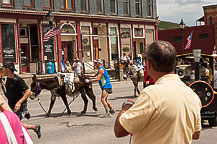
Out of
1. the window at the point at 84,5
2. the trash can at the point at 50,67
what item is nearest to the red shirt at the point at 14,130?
the trash can at the point at 50,67

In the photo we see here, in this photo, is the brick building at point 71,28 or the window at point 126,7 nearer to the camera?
the brick building at point 71,28

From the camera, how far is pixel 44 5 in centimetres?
2947

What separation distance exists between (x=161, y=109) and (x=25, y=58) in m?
27.2

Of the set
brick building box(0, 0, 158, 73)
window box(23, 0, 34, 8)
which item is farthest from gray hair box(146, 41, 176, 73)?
window box(23, 0, 34, 8)

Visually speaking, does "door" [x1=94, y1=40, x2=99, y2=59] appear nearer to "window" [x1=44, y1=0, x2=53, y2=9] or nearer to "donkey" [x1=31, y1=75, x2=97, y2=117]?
"window" [x1=44, y1=0, x2=53, y2=9]

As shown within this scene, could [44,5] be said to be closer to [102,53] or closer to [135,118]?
[102,53]

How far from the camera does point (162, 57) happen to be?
2.84 metres

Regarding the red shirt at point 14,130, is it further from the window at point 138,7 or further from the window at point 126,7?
the window at point 138,7

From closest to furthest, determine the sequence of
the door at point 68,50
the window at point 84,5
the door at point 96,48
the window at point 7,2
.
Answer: the window at point 7,2, the door at point 68,50, the window at point 84,5, the door at point 96,48

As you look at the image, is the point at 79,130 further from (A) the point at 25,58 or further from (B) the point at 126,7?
(B) the point at 126,7

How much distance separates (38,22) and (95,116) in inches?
753

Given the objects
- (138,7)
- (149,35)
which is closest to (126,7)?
(138,7)

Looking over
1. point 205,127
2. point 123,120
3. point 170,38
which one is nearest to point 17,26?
point 205,127

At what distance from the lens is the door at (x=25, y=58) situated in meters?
28.5
